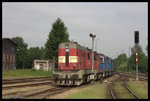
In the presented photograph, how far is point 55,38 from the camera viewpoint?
164 ft

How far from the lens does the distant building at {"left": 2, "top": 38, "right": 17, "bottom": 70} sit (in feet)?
205

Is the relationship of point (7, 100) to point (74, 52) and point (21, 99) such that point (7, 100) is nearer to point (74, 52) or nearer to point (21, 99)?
point (21, 99)

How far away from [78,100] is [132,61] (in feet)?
269

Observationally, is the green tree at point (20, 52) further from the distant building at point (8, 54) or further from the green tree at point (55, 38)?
the green tree at point (55, 38)

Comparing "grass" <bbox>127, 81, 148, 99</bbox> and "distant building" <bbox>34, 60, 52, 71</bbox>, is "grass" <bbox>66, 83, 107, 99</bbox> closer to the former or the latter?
"grass" <bbox>127, 81, 148, 99</bbox>

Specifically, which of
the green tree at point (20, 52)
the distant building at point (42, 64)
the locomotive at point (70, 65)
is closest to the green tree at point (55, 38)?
the distant building at point (42, 64)

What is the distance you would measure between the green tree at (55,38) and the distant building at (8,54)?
18.2 meters

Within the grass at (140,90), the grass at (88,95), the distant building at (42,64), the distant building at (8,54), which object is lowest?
the grass at (140,90)

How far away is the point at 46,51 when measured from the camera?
50.7 m

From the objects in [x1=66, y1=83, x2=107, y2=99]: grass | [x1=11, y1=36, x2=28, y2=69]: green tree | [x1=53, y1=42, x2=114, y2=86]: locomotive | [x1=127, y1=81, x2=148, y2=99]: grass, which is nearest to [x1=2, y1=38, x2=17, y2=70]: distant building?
[x1=11, y1=36, x2=28, y2=69]: green tree

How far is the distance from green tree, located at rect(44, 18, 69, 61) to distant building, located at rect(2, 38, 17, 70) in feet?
59.7

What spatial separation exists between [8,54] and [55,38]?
896 inches

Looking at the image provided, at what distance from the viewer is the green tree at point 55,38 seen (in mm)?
49812

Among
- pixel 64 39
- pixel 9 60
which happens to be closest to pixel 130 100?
pixel 64 39
